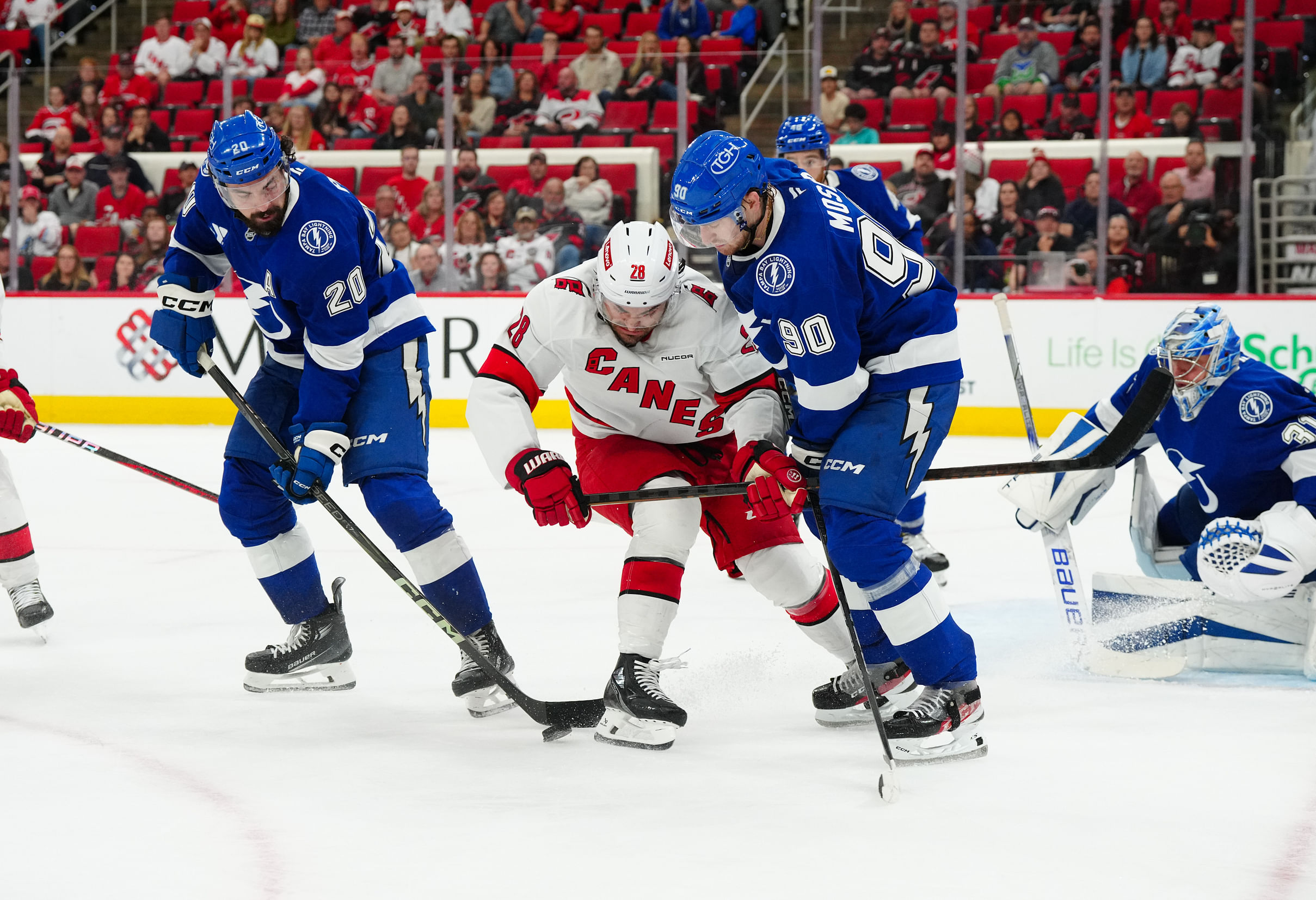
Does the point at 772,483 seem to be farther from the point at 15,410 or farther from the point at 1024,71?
the point at 1024,71

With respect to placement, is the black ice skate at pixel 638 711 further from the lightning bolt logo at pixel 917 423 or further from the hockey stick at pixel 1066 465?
the lightning bolt logo at pixel 917 423

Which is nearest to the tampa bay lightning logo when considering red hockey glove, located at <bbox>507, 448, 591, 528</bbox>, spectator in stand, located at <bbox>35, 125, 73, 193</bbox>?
red hockey glove, located at <bbox>507, 448, 591, 528</bbox>

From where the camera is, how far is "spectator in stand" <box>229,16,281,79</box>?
9.58 m

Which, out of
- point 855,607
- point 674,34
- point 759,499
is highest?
point 674,34

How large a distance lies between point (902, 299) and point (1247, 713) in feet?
3.79

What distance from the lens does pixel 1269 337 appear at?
6.95m

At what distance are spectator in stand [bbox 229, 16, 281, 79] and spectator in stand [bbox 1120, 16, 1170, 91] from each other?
5.48 metres

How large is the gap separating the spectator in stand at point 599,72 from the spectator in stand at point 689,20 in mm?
1201

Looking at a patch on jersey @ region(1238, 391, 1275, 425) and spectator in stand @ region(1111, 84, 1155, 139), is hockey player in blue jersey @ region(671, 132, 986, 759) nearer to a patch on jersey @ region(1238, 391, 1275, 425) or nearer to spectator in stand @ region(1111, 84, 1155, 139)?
a patch on jersey @ region(1238, 391, 1275, 425)

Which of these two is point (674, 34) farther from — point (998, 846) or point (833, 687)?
point (998, 846)

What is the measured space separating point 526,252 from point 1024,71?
2948 mm

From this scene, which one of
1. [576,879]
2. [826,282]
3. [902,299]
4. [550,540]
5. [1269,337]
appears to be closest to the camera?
[576,879]

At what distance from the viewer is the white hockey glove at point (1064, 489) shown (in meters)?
3.40

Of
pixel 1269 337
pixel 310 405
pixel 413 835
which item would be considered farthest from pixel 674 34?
pixel 413 835
